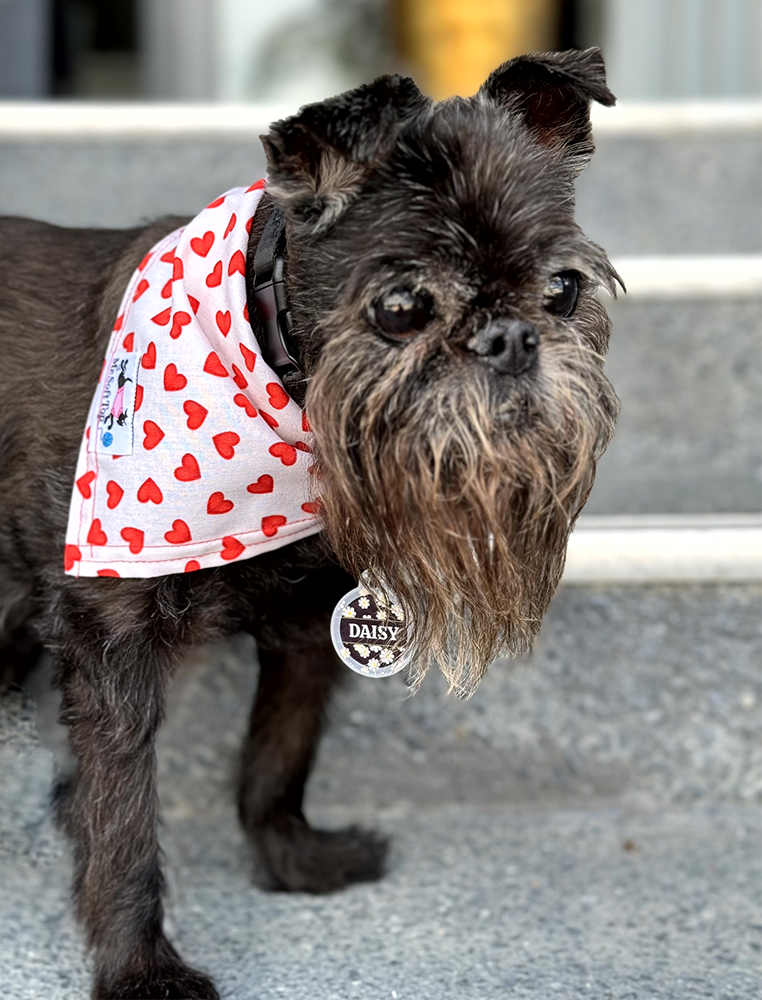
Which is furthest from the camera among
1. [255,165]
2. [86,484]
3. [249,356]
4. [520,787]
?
[255,165]

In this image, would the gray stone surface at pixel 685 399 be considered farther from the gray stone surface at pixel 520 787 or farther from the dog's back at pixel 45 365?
the dog's back at pixel 45 365

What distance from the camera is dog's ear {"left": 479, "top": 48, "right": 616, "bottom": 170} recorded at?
1436mm

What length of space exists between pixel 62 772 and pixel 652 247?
1.95m

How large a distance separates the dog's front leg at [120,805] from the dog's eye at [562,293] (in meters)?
0.67

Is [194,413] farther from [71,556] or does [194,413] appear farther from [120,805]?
[120,805]

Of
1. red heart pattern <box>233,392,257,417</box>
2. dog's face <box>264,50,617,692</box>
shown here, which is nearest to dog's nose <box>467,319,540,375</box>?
dog's face <box>264,50,617,692</box>

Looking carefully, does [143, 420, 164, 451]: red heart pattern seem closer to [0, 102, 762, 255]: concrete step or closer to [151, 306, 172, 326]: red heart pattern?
[151, 306, 172, 326]: red heart pattern

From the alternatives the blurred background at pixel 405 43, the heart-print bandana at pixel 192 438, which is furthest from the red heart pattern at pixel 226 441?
the blurred background at pixel 405 43

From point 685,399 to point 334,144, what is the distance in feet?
4.77

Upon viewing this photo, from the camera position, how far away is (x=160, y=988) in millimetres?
1618

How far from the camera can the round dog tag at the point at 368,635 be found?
158 cm

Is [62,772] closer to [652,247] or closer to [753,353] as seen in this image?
[753,353]

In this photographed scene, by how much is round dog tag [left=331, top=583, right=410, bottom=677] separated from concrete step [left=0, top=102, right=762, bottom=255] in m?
1.55

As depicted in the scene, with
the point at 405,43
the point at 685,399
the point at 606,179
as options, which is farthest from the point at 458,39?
the point at 685,399
